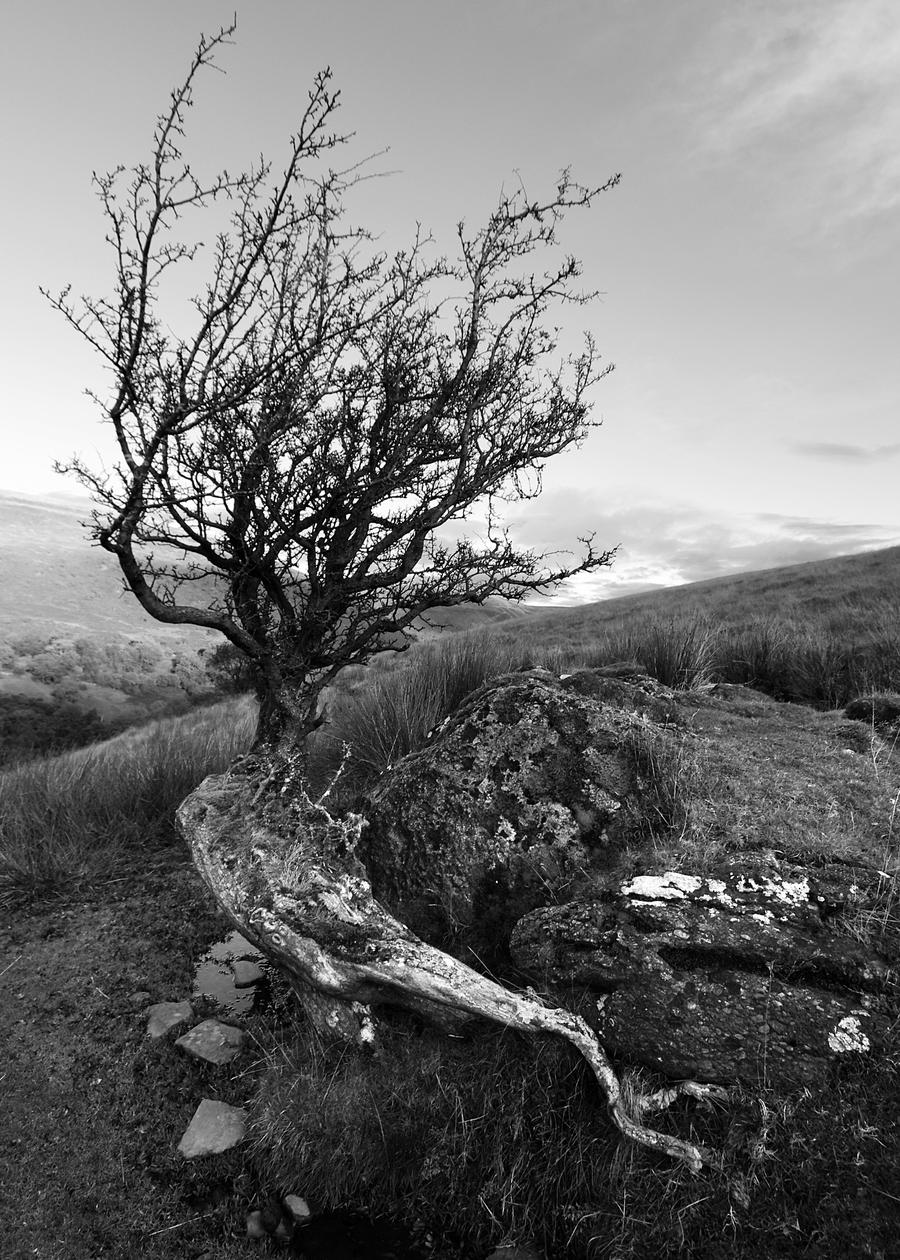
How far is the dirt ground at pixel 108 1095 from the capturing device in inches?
116

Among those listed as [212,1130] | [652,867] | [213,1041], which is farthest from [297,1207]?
[652,867]

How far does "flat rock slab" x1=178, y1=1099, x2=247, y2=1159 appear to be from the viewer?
131 inches

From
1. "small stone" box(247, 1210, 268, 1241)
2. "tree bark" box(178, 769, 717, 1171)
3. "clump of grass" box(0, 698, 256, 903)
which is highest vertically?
"tree bark" box(178, 769, 717, 1171)

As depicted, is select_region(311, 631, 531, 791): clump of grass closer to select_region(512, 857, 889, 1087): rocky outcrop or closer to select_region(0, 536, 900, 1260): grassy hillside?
select_region(0, 536, 900, 1260): grassy hillside

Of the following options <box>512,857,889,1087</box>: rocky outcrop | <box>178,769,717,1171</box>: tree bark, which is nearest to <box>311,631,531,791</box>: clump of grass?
<box>178,769,717,1171</box>: tree bark

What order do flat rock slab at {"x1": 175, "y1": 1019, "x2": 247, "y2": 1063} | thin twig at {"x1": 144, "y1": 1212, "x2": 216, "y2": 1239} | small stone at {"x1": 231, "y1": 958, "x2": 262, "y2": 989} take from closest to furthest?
thin twig at {"x1": 144, "y1": 1212, "x2": 216, "y2": 1239} < flat rock slab at {"x1": 175, "y1": 1019, "x2": 247, "y2": 1063} < small stone at {"x1": 231, "y1": 958, "x2": 262, "y2": 989}

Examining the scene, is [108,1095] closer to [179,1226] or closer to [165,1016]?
[165,1016]

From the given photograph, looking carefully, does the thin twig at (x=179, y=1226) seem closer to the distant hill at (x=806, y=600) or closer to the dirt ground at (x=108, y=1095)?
the dirt ground at (x=108, y=1095)

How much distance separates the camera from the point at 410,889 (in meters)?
4.41

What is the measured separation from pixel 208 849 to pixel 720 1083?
3.22 meters

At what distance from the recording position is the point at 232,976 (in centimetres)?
472

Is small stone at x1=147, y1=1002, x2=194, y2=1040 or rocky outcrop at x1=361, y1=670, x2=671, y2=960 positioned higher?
rocky outcrop at x1=361, y1=670, x2=671, y2=960

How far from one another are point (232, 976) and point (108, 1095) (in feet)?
3.60

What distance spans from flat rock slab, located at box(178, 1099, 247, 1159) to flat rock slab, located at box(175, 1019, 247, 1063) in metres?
0.35
